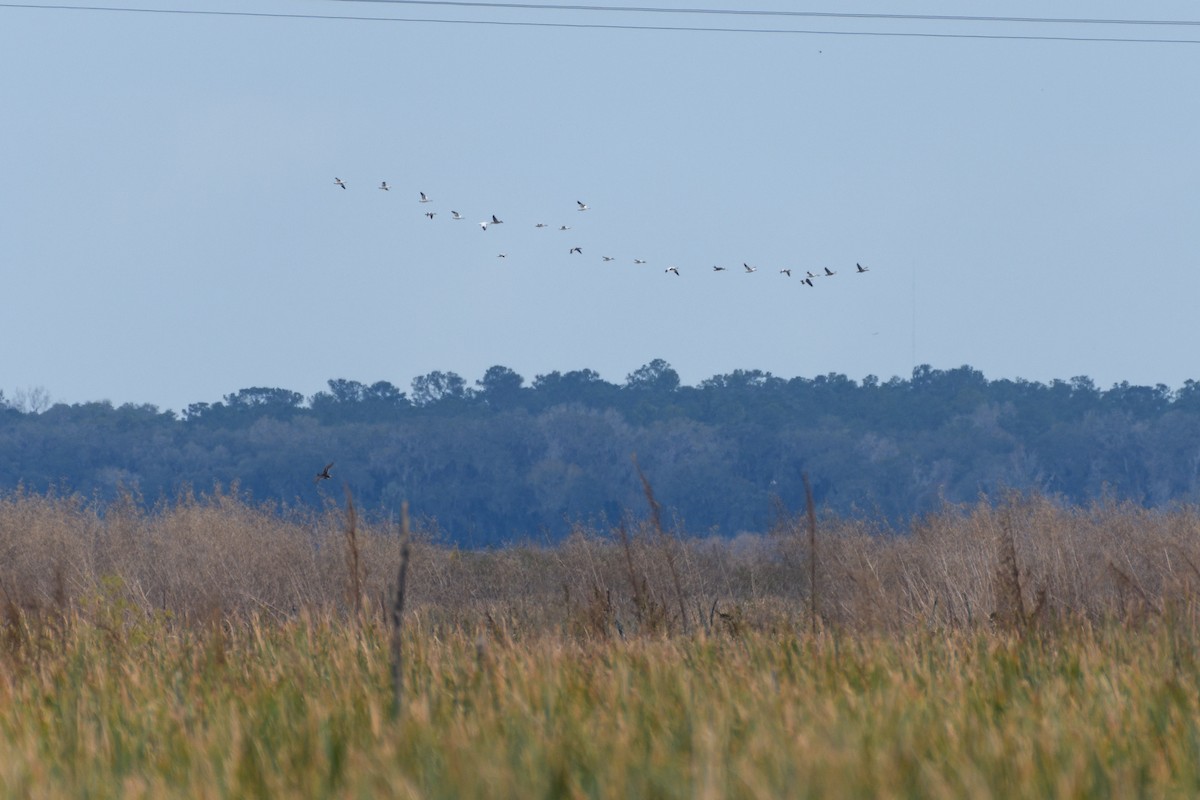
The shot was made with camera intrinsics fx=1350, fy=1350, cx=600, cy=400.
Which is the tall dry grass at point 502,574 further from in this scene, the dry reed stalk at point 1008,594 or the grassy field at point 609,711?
the grassy field at point 609,711

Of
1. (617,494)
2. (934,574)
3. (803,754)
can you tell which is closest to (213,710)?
(803,754)

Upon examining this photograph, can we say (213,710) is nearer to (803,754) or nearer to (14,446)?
(803,754)

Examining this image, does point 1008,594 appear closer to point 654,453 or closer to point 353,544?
point 353,544

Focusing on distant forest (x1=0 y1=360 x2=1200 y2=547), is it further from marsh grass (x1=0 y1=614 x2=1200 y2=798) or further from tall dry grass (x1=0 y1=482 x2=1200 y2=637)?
marsh grass (x1=0 y1=614 x2=1200 y2=798)

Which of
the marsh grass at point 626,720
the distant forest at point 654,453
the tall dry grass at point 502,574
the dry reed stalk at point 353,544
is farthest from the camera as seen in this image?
the distant forest at point 654,453

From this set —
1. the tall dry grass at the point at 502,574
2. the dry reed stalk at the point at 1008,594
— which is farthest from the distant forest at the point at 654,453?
the dry reed stalk at the point at 1008,594

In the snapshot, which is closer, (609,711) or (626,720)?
(626,720)

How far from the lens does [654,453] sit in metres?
80.4

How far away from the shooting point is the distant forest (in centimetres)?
7562

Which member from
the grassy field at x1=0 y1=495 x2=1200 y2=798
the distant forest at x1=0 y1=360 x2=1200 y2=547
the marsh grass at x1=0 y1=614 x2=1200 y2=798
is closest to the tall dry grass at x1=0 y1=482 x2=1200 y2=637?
the grassy field at x1=0 y1=495 x2=1200 y2=798

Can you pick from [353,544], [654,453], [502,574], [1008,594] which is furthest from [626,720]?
[654,453]

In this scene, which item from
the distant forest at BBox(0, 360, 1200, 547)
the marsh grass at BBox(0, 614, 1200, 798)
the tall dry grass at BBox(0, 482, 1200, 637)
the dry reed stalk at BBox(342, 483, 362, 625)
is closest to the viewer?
the marsh grass at BBox(0, 614, 1200, 798)

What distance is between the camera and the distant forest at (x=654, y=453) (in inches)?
2977

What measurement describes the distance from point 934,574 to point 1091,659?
34.8 feet
